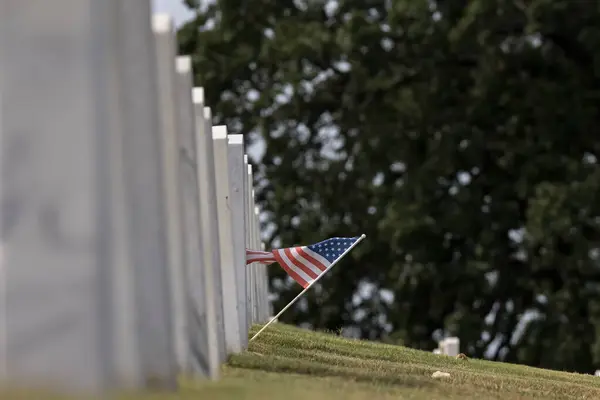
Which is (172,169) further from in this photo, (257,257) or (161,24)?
(257,257)

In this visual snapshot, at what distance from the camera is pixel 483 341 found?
88.4ft

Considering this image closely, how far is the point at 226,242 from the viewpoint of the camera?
8.57 meters

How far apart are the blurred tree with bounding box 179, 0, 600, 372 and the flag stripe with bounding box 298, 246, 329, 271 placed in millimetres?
14502

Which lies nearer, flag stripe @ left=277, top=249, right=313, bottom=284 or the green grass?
the green grass

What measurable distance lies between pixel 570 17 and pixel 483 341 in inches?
244

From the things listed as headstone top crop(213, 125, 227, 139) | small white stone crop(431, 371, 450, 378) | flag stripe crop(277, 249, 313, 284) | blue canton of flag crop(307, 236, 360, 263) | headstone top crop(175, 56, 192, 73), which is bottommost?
small white stone crop(431, 371, 450, 378)

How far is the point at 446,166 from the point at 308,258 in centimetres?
1564

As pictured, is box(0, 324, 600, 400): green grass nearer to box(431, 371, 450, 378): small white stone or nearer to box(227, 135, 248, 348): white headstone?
box(431, 371, 450, 378): small white stone

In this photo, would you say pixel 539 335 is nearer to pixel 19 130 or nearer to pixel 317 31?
pixel 317 31

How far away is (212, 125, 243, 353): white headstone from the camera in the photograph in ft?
28.0

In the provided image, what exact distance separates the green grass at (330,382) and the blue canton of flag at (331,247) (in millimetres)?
696

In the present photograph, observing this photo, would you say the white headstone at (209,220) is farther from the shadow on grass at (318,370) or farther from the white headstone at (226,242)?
the white headstone at (226,242)

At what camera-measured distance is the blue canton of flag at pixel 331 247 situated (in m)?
10.5

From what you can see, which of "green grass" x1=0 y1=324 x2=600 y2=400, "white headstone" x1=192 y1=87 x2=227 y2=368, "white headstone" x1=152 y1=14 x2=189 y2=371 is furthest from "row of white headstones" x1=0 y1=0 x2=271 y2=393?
"white headstone" x1=192 y1=87 x2=227 y2=368
